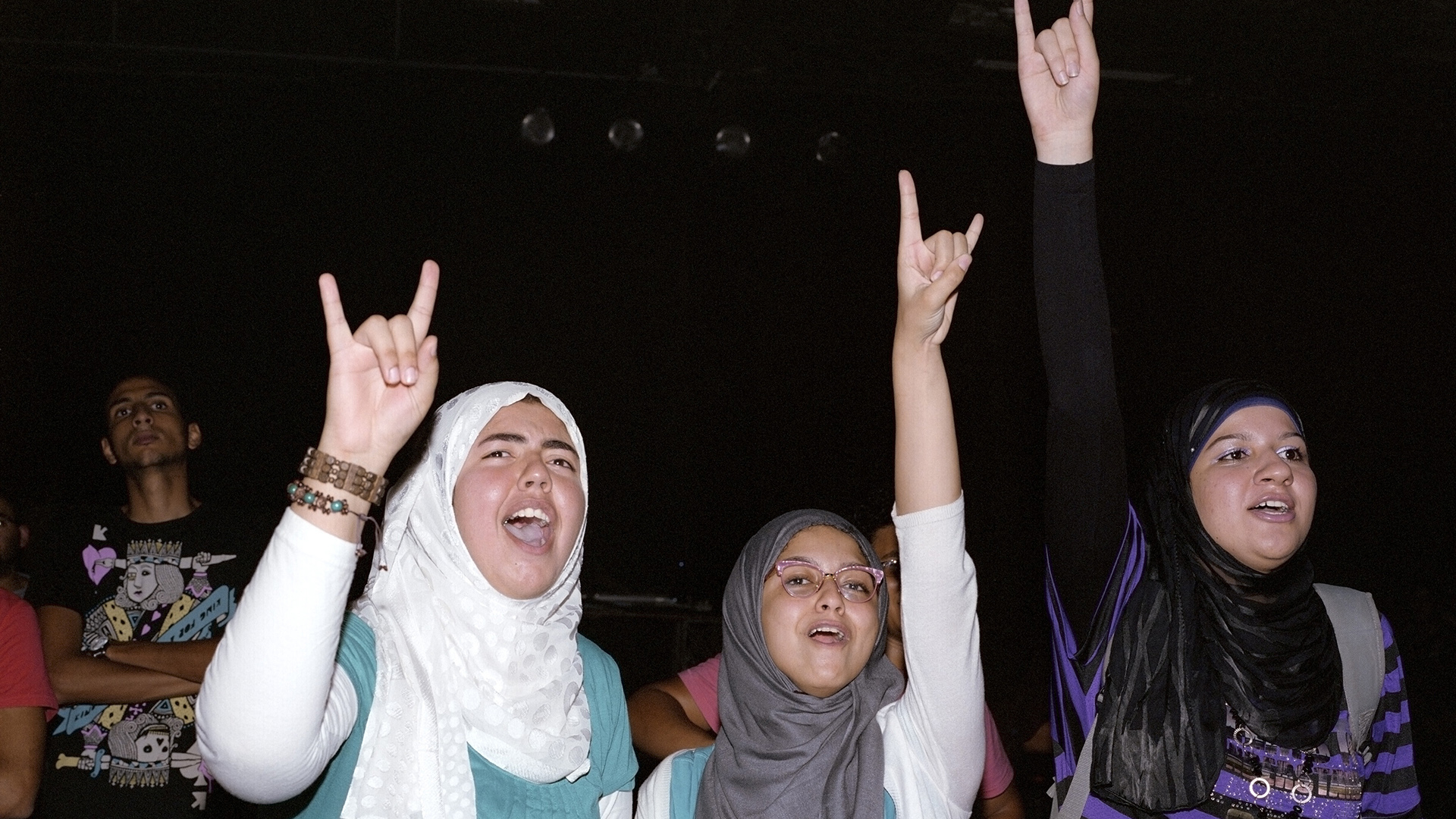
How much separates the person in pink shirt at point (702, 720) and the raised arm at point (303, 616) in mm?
1077

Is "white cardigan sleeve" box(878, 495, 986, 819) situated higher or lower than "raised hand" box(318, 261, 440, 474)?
lower

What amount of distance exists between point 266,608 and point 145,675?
1703 mm

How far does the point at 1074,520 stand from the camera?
181 cm

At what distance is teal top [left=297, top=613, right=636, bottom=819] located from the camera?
152 centimetres

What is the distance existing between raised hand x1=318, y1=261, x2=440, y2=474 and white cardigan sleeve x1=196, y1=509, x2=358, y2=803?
109 mm

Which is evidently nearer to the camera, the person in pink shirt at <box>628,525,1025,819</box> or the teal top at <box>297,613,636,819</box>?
the teal top at <box>297,613,636,819</box>

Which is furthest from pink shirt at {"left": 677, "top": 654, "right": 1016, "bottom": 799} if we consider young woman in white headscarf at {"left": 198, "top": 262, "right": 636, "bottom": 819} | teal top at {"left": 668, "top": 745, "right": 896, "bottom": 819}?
young woman in white headscarf at {"left": 198, "top": 262, "right": 636, "bottom": 819}

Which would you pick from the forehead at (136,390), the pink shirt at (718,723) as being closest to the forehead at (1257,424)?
the pink shirt at (718,723)

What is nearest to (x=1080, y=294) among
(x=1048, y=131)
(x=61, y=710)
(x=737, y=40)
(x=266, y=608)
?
(x=1048, y=131)

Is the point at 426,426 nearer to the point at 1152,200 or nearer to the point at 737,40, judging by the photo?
the point at 737,40

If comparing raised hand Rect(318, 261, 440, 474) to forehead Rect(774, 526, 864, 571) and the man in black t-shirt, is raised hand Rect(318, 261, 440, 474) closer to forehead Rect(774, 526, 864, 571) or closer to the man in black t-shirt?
forehead Rect(774, 526, 864, 571)

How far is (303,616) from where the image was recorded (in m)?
1.23

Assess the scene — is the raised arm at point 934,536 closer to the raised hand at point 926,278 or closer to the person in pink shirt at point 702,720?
the raised hand at point 926,278

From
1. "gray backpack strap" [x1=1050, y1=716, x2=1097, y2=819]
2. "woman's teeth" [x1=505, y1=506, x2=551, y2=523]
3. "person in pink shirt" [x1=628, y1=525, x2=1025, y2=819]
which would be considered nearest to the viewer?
"woman's teeth" [x1=505, y1=506, x2=551, y2=523]
